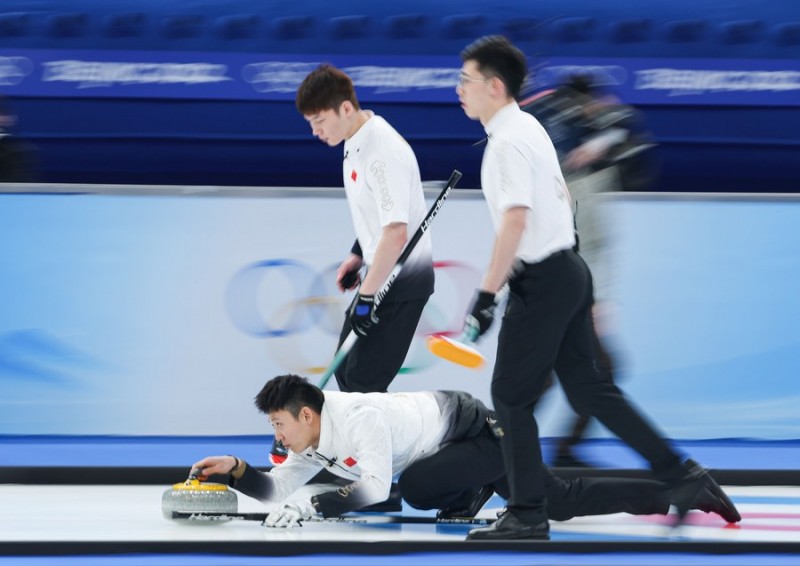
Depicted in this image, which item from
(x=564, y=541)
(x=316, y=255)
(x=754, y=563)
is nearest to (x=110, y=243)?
(x=316, y=255)

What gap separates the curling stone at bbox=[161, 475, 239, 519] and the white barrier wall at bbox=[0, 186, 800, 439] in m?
2.00

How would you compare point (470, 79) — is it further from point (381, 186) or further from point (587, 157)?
point (587, 157)

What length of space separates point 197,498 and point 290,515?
0.36 meters

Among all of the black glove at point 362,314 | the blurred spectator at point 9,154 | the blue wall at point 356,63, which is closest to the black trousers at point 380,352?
the black glove at point 362,314

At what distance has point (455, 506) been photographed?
15.3 ft

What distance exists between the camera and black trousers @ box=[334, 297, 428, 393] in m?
4.82

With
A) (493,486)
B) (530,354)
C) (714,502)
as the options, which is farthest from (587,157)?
(530,354)

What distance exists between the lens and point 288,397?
4.30m

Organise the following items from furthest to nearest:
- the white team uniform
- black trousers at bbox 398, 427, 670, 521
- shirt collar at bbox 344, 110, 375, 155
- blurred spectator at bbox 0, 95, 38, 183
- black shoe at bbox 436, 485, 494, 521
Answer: blurred spectator at bbox 0, 95, 38, 183, shirt collar at bbox 344, 110, 375, 155, black shoe at bbox 436, 485, 494, 521, black trousers at bbox 398, 427, 670, 521, the white team uniform

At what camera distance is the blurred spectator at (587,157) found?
5.95 metres

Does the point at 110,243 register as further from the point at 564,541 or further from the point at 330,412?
the point at 564,541

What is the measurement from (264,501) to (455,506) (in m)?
0.65

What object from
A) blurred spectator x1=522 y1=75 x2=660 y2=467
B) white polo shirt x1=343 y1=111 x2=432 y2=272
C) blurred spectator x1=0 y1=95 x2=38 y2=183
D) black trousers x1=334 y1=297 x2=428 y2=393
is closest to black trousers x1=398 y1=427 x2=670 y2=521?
black trousers x1=334 y1=297 x2=428 y2=393

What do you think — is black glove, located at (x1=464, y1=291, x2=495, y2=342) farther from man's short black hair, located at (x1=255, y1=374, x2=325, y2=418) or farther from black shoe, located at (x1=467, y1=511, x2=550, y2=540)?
man's short black hair, located at (x1=255, y1=374, x2=325, y2=418)
